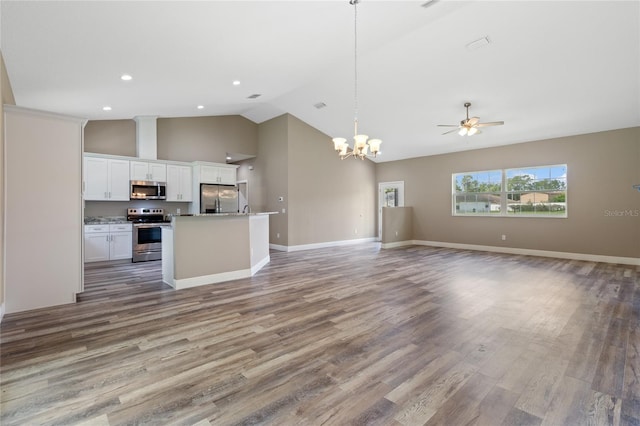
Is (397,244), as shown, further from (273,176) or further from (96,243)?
(96,243)

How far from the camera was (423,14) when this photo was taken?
397 cm

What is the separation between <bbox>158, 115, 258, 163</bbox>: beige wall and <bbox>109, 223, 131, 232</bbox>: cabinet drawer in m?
1.88

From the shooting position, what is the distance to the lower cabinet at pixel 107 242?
19.7 feet

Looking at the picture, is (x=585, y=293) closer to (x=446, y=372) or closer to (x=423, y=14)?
(x=446, y=372)

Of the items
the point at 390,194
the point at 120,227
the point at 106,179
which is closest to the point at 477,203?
the point at 390,194

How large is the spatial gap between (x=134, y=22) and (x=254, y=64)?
1.86 metres

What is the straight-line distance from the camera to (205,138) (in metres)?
7.93

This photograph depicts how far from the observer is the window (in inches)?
→ 272

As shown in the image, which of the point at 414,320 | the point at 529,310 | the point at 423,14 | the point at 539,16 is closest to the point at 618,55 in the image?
the point at 539,16

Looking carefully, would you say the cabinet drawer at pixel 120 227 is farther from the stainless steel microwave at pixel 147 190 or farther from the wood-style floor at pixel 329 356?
the wood-style floor at pixel 329 356

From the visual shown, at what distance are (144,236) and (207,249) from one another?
2.86m

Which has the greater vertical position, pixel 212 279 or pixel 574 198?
pixel 574 198

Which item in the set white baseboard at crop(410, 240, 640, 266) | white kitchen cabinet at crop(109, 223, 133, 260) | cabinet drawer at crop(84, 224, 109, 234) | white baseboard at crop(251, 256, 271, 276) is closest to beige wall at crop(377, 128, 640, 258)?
white baseboard at crop(410, 240, 640, 266)

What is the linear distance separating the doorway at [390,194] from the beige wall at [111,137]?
750 centimetres
